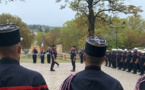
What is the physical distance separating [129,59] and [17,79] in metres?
16.9

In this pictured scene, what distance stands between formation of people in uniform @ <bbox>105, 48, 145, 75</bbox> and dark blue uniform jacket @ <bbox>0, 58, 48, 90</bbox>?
14.3 metres

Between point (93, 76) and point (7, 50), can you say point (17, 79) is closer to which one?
point (7, 50)

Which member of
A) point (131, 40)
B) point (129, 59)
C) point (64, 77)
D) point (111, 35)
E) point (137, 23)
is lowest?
point (131, 40)

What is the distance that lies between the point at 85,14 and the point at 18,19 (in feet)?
112

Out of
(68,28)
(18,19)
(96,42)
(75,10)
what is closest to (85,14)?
(75,10)

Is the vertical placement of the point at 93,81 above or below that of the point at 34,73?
below

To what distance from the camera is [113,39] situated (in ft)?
137

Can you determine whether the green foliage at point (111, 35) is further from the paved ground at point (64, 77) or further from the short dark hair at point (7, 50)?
the short dark hair at point (7, 50)

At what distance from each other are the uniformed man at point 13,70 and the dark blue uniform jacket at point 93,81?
436mm

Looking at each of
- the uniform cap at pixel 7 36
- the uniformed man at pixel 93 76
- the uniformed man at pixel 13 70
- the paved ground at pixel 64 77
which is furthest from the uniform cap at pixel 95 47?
the paved ground at pixel 64 77

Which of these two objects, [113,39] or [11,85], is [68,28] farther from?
[11,85]

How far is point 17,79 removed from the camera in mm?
2402

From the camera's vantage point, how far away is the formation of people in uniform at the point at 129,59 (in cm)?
1588

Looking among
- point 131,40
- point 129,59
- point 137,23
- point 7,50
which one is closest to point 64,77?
point 129,59
